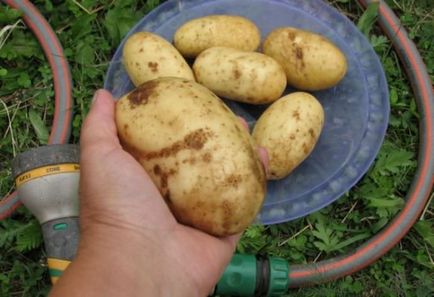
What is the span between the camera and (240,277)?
1481 millimetres

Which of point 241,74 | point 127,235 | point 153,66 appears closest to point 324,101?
point 241,74

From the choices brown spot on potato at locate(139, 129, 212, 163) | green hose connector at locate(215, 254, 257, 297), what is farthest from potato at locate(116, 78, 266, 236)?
green hose connector at locate(215, 254, 257, 297)

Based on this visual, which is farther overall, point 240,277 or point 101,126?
point 240,277

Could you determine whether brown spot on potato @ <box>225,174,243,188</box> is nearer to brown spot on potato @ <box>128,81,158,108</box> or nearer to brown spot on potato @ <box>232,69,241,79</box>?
brown spot on potato @ <box>128,81,158,108</box>

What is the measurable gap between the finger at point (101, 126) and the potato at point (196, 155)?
29 millimetres

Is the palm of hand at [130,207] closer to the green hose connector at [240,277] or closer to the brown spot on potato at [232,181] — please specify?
the brown spot on potato at [232,181]

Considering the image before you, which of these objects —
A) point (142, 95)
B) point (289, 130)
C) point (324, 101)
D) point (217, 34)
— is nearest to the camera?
point (142, 95)

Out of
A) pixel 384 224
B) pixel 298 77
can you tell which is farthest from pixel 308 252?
pixel 298 77

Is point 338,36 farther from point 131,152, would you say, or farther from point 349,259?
point 131,152

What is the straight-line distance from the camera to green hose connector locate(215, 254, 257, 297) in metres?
1.48

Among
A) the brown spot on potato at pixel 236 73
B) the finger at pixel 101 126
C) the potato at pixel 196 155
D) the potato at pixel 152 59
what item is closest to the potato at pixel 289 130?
the brown spot on potato at pixel 236 73

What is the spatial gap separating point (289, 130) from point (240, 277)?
0.43 meters

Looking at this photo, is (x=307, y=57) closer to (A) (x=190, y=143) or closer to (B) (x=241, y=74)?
(B) (x=241, y=74)

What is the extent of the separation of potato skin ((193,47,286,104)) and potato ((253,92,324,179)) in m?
0.05
